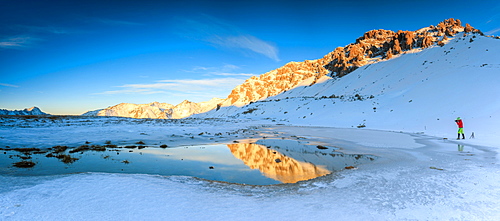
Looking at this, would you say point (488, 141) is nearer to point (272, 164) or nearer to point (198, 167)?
point (272, 164)

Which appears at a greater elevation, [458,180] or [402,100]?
[402,100]

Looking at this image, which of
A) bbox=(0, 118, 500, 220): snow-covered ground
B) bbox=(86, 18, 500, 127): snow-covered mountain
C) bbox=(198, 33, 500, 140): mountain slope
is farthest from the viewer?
bbox=(86, 18, 500, 127): snow-covered mountain

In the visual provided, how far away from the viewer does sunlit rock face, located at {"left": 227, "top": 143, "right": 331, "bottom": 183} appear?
9.12m

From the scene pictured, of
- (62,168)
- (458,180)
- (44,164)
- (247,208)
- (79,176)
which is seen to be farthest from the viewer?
(44,164)

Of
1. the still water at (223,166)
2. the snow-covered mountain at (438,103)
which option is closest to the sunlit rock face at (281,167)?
the still water at (223,166)

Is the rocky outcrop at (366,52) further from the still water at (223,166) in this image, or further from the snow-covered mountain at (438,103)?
the still water at (223,166)

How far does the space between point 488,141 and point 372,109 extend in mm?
22508

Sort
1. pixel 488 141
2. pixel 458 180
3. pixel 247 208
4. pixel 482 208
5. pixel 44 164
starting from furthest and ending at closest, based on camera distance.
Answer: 1. pixel 488 141
2. pixel 44 164
3. pixel 458 180
4. pixel 247 208
5. pixel 482 208

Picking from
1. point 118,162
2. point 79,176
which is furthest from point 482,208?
point 118,162

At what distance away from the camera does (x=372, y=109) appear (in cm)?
3869

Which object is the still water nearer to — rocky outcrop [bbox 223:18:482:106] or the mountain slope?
the mountain slope

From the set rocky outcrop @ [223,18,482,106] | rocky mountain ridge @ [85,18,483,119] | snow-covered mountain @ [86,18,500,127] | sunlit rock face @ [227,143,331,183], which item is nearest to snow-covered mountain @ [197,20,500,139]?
snow-covered mountain @ [86,18,500,127]

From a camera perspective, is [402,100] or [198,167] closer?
[198,167]

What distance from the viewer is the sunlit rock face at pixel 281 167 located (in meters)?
9.12
